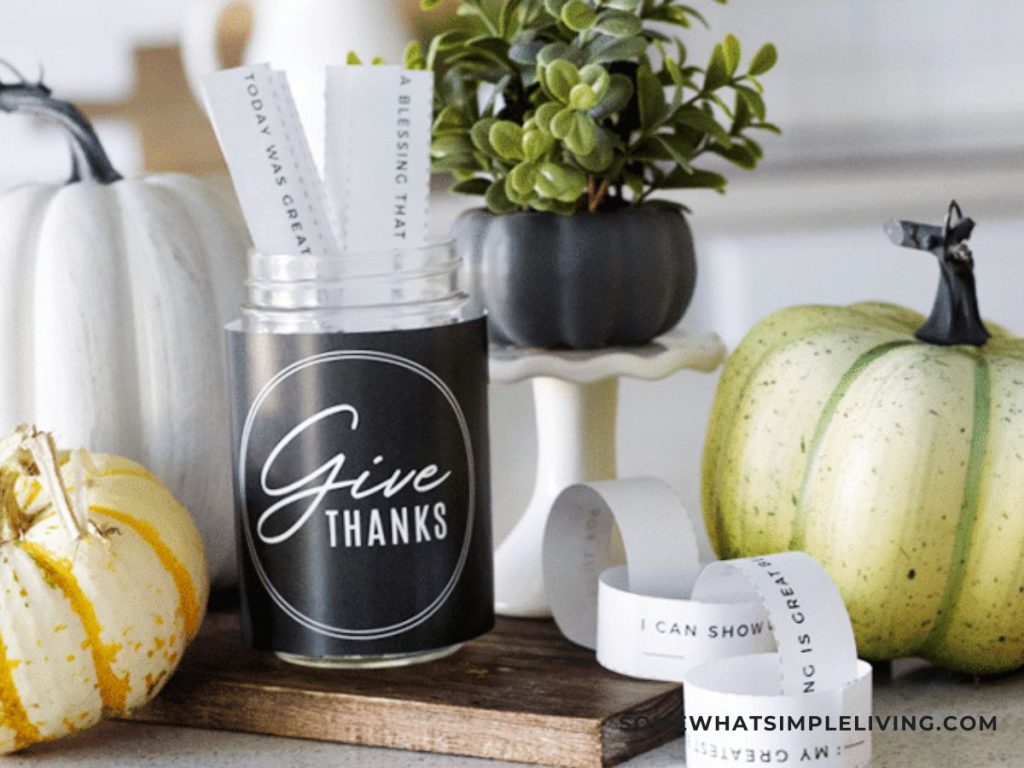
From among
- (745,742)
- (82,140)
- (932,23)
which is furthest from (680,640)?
(932,23)

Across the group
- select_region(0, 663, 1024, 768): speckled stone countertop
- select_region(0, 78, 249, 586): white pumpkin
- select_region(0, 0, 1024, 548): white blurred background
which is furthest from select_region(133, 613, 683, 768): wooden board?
select_region(0, 0, 1024, 548): white blurred background

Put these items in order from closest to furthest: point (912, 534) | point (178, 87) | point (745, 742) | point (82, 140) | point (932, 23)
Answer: point (745, 742), point (912, 534), point (82, 140), point (932, 23), point (178, 87)

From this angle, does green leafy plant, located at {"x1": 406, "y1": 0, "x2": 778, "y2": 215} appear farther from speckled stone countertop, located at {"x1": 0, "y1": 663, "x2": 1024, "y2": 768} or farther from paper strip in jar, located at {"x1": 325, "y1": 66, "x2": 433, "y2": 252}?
speckled stone countertop, located at {"x1": 0, "y1": 663, "x2": 1024, "y2": 768}

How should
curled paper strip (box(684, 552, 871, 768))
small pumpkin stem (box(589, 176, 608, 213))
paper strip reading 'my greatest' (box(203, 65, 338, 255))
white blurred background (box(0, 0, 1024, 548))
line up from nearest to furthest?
1. curled paper strip (box(684, 552, 871, 768))
2. paper strip reading 'my greatest' (box(203, 65, 338, 255))
3. small pumpkin stem (box(589, 176, 608, 213))
4. white blurred background (box(0, 0, 1024, 548))

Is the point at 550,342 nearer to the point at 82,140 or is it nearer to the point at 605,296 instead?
the point at 605,296

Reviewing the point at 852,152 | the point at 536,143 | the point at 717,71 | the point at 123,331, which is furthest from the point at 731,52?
the point at 852,152

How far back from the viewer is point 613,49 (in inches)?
26.0

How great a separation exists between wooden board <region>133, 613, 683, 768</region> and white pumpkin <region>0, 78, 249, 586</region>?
124mm

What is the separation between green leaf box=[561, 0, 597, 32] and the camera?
2.14 ft

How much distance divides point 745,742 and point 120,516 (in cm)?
27

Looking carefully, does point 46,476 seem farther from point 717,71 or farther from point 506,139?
point 717,71

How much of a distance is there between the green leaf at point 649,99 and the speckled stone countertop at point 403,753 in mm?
284

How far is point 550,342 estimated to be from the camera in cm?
71

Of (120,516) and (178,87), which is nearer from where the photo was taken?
(120,516)
